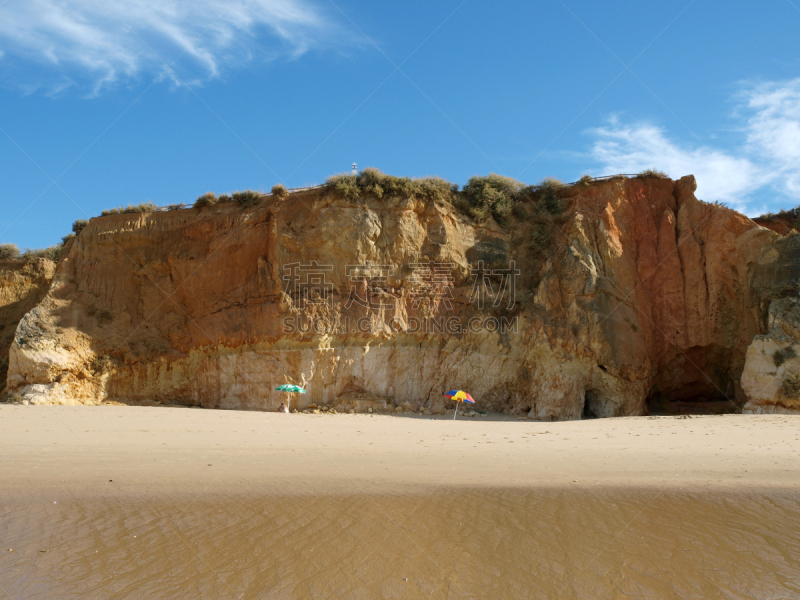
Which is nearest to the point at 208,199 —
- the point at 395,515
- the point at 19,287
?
the point at 19,287

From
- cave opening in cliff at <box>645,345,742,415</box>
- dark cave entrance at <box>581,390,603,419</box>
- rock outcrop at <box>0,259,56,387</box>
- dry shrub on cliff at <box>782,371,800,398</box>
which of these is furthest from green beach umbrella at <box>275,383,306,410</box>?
dry shrub on cliff at <box>782,371,800,398</box>

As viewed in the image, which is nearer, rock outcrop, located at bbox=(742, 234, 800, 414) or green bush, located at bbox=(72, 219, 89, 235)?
rock outcrop, located at bbox=(742, 234, 800, 414)

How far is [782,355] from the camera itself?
45.7ft

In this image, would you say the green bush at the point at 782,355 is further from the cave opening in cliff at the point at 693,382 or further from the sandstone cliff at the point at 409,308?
the cave opening in cliff at the point at 693,382

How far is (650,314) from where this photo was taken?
18.0 meters

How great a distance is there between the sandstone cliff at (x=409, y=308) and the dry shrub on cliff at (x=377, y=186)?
0.86 ft

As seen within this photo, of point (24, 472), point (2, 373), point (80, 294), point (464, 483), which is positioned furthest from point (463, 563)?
point (2, 373)

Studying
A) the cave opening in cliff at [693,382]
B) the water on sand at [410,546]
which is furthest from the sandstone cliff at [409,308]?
the water on sand at [410,546]

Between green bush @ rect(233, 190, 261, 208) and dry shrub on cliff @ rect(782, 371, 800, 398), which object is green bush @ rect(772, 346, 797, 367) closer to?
dry shrub on cliff @ rect(782, 371, 800, 398)

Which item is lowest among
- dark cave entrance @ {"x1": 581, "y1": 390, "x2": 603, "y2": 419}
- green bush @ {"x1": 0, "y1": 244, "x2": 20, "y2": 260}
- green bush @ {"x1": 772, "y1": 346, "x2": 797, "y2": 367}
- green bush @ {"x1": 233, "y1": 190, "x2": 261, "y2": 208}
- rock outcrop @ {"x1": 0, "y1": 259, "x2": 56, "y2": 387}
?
dark cave entrance @ {"x1": 581, "y1": 390, "x2": 603, "y2": 419}

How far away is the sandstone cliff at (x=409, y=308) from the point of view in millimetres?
16719

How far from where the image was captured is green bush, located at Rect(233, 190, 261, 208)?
752 inches

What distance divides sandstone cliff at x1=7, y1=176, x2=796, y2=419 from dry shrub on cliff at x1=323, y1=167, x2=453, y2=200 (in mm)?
263

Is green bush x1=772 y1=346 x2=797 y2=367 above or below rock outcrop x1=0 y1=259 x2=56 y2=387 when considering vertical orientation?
below
